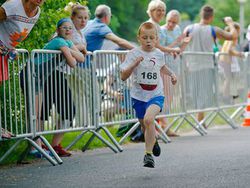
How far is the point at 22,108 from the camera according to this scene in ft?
37.7

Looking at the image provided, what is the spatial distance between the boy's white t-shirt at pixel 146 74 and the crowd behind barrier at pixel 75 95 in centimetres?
119

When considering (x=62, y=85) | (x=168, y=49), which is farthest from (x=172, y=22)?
(x=62, y=85)

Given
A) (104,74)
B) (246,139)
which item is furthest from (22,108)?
(246,139)

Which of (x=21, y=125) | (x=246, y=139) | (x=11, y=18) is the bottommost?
(x=246, y=139)

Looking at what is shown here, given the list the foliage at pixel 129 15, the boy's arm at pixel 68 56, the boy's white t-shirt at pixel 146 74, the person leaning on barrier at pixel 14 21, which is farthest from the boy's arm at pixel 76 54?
the foliage at pixel 129 15

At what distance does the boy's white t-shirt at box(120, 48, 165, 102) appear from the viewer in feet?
36.9

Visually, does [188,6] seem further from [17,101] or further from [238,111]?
[17,101]

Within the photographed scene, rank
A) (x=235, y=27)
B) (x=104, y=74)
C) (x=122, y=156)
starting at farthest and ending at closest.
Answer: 1. (x=235, y=27)
2. (x=104, y=74)
3. (x=122, y=156)

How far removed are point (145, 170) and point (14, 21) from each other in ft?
A: 6.84

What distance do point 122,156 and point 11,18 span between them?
2.77 metres

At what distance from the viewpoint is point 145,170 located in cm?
1047

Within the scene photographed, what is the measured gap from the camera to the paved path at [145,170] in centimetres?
929

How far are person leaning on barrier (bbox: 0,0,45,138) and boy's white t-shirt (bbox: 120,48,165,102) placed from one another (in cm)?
124

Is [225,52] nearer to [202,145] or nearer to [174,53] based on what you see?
[174,53]
